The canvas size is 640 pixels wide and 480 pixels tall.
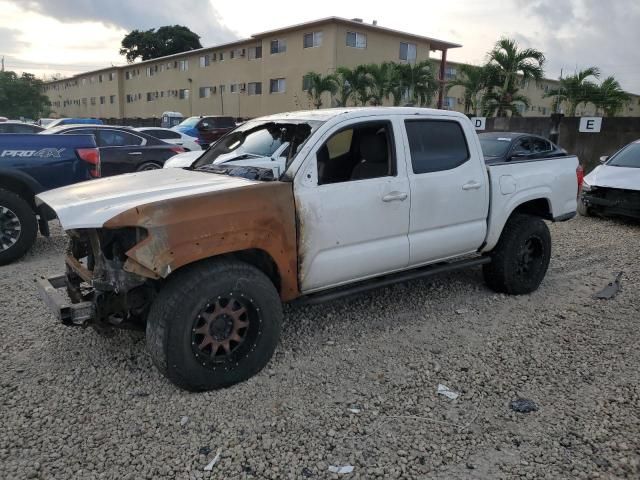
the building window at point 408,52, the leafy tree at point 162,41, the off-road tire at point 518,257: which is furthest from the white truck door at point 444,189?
the leafy tree at point 162,41

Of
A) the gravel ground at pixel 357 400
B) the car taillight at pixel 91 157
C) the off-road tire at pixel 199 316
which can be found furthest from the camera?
the car taillight at pixel 91 157

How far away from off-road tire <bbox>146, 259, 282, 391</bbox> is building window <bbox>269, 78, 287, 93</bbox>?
110 ft

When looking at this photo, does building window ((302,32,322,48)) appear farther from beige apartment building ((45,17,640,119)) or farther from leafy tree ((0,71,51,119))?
leafy tree ((0,71,51,119))

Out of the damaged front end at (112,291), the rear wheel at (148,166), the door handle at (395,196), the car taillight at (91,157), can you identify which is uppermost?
the car taillight at (91,157)

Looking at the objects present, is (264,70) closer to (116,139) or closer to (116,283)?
(116,139)

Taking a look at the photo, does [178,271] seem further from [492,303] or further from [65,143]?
[65,143]

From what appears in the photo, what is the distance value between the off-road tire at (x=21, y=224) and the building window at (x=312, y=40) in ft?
94.9

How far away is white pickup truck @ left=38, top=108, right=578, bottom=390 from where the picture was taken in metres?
3.11

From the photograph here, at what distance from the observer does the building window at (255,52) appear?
37.6 metres

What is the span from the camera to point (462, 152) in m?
4.61

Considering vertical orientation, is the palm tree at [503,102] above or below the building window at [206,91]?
below

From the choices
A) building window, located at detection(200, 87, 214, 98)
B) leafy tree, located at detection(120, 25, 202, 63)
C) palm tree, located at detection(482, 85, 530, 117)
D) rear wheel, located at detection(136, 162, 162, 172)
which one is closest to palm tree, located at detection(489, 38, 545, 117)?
palm tree, located at detection(482, 85, 530, 117)

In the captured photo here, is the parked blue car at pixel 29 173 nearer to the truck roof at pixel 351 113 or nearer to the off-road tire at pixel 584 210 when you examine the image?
the truck roof at pixel 351 113

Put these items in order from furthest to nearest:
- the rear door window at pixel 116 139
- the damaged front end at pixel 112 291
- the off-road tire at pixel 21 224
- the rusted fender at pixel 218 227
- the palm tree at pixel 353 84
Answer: the palm tree at pixel 353 84 < the rear door window at pixel 116 139 < the off-road tire at pixel 21 224 < the damaged front end at pixel 112 291 < the rusted fender at pixel 218 227
